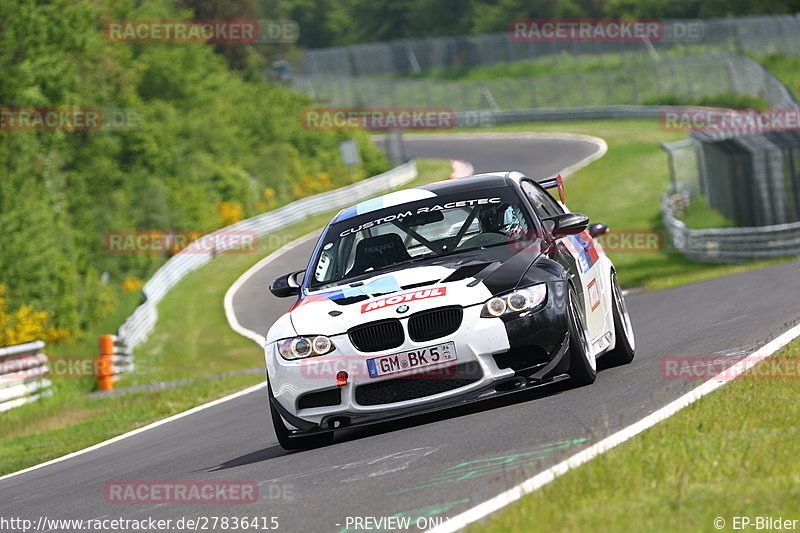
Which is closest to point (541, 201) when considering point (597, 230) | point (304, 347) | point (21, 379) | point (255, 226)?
point (597, 230)

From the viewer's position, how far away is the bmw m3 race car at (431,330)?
799 centimetres

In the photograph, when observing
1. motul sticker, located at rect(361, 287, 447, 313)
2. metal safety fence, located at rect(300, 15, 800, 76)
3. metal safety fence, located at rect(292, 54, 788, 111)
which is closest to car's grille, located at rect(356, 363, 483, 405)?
motul sticker, located at rect(361, 287, 447, 313)

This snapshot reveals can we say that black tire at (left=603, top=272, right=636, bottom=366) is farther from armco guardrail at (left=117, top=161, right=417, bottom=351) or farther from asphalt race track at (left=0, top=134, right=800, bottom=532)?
armco guardrail at (left=117, top=161, right=417, bottom=351)

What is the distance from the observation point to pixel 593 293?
372 inches

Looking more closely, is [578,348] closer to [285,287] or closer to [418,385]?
[418,385]

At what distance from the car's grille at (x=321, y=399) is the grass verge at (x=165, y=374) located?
3.50 meters

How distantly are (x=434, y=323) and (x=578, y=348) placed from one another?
1.03 m

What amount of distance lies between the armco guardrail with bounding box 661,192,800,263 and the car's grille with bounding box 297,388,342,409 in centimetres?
2098

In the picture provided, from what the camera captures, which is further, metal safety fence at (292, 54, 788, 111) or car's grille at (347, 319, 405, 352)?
metal safety fence at (292, 54, 788, 111)

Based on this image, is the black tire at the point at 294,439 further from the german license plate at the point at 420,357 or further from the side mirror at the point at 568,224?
the side mirror at the point at 568,224

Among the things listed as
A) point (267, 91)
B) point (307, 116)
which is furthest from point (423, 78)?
point (307, 116)

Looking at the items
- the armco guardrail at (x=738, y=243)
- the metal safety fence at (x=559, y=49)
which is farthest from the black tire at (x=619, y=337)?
the metal safety fence at (x=559, y=49)

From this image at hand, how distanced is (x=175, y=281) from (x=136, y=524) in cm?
3219

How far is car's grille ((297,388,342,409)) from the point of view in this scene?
820cm
